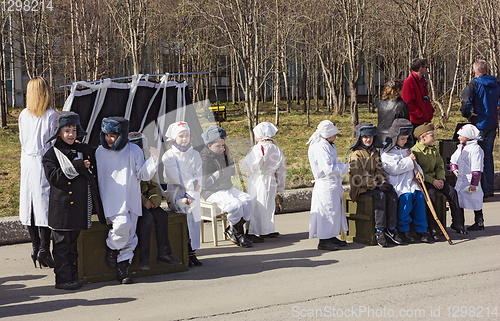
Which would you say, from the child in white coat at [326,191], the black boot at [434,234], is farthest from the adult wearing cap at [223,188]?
the black boot at [434,234]

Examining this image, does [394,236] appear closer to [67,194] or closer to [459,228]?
[459,228]

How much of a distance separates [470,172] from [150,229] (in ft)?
15.5

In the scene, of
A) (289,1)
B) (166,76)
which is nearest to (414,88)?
(166,76)

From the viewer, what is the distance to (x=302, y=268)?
18.5ft

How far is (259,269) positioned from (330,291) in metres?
1.01

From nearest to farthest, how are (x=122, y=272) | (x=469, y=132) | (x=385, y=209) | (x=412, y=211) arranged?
1. (x=122, y=272)
2. (x=385, y=209)
3. (x=412, y=211)
4. (x=469, y=132)

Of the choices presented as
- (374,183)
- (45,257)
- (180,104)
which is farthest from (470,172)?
(45,257)

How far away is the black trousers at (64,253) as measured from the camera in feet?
16.3

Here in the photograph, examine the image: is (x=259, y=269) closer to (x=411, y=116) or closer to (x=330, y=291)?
(x=330, y=291)

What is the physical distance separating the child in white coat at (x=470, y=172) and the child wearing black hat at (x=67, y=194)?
205 inches

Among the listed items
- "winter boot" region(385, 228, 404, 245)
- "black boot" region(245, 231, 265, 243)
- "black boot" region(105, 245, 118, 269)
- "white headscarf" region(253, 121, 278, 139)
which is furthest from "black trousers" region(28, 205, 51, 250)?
"winter boot" region(385, 228, 404, 245)

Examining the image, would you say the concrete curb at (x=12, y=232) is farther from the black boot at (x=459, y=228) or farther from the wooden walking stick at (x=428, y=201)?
the black boot at (x=459, y=228)

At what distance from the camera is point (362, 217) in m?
6.64

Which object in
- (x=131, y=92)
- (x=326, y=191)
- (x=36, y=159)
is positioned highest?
(x=131, y=92)
